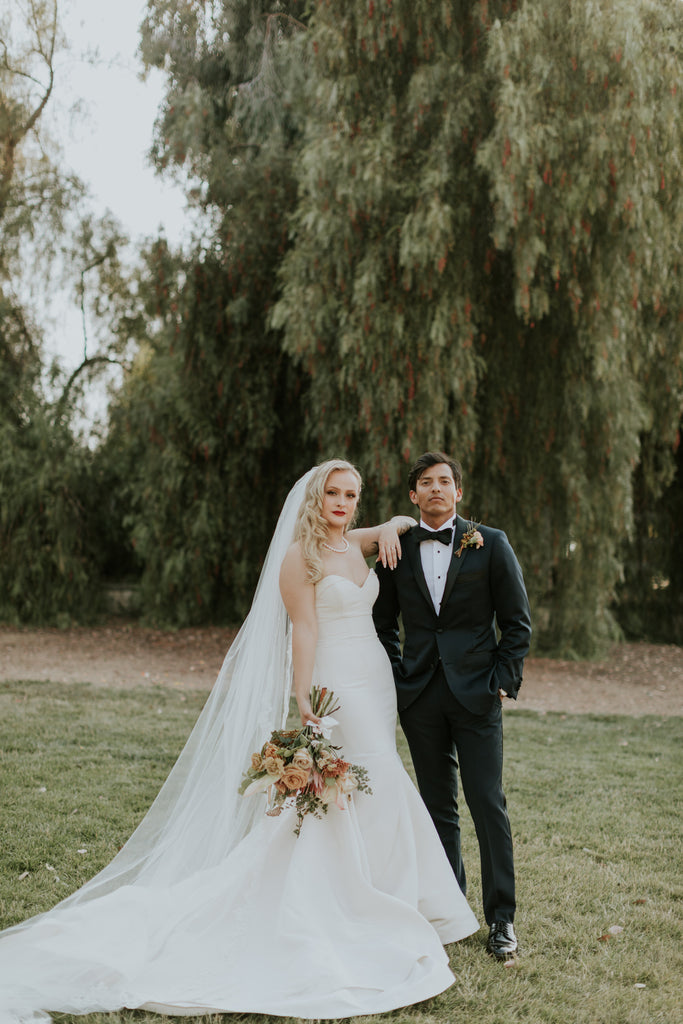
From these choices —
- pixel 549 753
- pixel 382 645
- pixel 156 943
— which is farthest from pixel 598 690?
pixel 156 943

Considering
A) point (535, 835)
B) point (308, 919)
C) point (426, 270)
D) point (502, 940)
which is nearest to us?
point (308, 919)

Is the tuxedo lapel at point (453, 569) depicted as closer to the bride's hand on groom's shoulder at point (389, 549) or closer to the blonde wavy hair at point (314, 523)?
the bride's hand on groom's shoulder at point (389, 549)

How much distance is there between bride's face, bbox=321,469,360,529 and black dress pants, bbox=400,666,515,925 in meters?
0.66

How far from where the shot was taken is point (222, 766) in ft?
10.4

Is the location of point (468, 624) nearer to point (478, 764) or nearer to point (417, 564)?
point (417, 564)

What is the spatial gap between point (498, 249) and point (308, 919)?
19.8 ft

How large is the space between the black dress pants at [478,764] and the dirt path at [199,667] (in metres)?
4.72

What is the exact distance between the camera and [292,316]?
8.21 meters

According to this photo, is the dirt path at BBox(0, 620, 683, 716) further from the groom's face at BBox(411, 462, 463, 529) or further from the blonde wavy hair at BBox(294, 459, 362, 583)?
the blonde wavy hair at BBox(294, 459, 362, 583)

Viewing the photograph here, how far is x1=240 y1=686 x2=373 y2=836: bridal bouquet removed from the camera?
8.87ft

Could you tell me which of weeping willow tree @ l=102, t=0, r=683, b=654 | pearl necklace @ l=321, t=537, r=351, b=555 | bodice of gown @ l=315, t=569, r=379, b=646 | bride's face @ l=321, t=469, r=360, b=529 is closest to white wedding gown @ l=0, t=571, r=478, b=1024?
bodice of gown @ l=315, t=569, r=379, b=646

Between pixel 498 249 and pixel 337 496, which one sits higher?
pixel 498 249

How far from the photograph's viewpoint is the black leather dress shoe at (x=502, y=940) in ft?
9.62

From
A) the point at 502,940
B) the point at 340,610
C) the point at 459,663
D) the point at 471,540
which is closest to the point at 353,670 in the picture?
the point at 340,610
